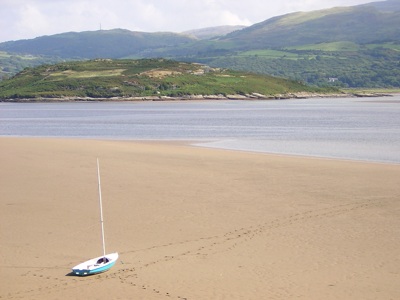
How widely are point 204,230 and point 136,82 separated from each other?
409 ft

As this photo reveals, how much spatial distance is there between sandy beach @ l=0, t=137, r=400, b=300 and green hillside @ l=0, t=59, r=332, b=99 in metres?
107

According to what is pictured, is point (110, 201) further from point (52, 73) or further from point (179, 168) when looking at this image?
point (52, 73)

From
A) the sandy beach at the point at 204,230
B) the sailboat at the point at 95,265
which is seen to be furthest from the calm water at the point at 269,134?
the sailboat at the point at 95,265

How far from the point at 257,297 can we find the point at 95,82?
131246 millimetres

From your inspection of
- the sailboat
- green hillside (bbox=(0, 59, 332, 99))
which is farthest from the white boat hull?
green hillside (bbox=(0, 59, 332, 99))

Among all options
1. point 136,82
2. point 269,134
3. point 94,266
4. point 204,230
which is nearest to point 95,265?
point 94,266

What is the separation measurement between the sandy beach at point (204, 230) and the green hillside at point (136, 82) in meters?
107

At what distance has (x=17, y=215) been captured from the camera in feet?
68.4

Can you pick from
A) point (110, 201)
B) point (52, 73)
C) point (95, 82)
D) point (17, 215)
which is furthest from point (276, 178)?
point (52, 73)

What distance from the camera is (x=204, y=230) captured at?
1934 centimetres

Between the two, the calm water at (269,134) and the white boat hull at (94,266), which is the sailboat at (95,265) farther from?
the calm water at (269,134)

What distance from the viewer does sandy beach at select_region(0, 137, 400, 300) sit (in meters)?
14.6

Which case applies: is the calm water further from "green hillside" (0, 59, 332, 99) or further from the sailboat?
"green hillside" (0, 59, 332, 99)

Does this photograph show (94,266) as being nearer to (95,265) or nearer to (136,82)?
(95,265)
